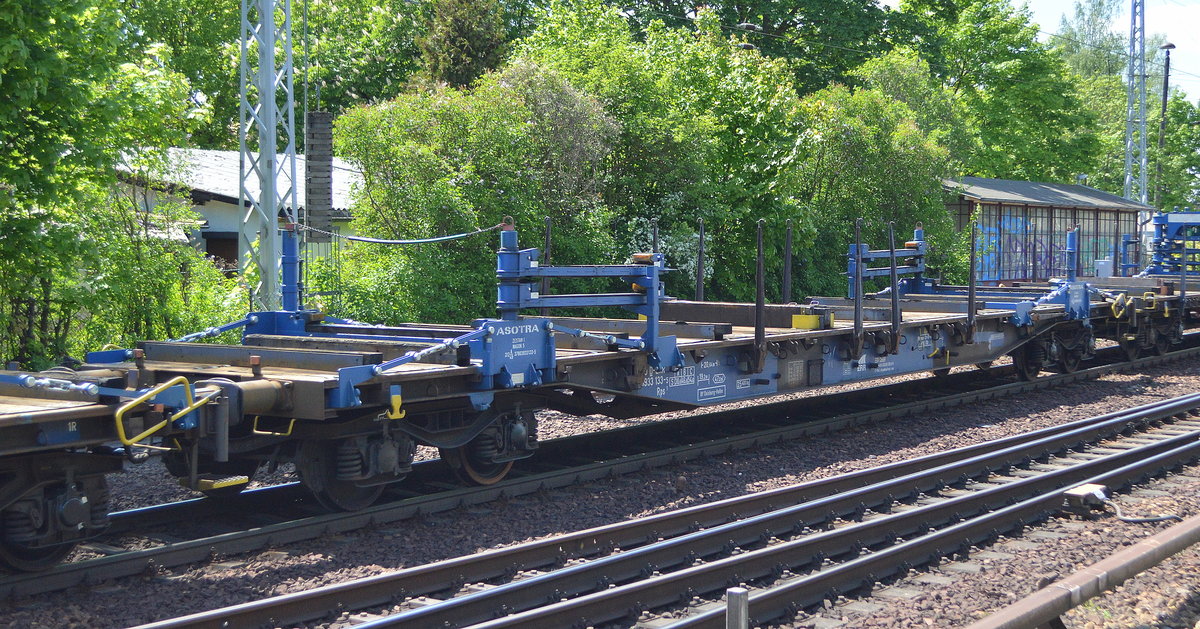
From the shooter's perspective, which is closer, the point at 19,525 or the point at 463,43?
the point at 19,525

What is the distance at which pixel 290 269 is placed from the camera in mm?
9828

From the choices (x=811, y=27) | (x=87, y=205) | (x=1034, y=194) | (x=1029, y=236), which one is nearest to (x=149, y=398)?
(x=87, y=205)

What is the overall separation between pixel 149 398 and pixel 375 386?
1.65 m

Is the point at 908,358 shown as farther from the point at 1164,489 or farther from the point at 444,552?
the point at 444,552

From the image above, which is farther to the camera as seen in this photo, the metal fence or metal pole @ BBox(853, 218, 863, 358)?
the metal fence

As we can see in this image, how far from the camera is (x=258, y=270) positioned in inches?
623

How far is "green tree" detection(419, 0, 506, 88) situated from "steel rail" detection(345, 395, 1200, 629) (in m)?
22.9

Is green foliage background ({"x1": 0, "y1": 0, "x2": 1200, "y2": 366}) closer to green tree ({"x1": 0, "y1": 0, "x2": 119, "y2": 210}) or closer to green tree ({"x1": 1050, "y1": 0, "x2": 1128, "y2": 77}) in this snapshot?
green tree ({"x1": 0, "y1": 0, "x2": 119, "y2": 210})

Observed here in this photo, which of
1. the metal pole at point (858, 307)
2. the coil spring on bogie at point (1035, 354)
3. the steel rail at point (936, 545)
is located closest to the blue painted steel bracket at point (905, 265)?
the metal pole at point (858, 307)

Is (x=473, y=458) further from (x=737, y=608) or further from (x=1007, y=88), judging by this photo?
(x=1007, y=88)

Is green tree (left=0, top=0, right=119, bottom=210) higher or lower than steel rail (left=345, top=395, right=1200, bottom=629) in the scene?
higher

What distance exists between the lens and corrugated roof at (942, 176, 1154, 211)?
1364 inches

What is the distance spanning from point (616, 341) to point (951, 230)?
23.1 metres

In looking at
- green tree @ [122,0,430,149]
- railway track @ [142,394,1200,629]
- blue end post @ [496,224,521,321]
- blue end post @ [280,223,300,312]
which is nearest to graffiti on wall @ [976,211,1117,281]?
green tree @ [122,0,430,149]
